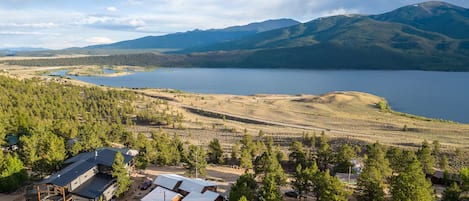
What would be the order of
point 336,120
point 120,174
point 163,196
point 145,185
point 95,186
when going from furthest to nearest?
point 336,120, point 145,185, point 120,174, point 95,186, point 163,196

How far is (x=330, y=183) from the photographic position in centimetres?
2211

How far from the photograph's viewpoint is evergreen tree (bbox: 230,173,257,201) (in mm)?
21875

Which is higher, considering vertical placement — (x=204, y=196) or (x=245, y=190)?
→ (x=245, y=190)

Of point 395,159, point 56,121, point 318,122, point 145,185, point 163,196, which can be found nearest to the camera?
point 163,196

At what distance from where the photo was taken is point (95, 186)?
24828mm

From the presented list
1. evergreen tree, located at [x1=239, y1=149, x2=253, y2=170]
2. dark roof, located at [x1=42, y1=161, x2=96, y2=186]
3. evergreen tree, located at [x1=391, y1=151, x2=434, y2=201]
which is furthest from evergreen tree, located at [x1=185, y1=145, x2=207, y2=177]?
evergreen tree, located at [x1=391, y1=151, x2=434, y2=201]

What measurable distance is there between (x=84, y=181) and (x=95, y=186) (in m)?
1.00

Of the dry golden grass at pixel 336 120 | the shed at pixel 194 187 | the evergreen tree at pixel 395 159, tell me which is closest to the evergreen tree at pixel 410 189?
the evergreen tree at pixel 395 159

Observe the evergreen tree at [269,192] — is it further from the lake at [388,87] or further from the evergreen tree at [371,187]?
the lake at [388,87]

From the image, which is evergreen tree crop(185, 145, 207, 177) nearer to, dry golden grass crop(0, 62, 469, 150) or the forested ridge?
the forested ridge

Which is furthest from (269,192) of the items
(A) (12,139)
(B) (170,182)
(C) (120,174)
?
(A) (12,139)

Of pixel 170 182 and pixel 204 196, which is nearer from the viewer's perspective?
pixel 204 196

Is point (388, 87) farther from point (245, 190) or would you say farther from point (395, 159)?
point (245, 190)

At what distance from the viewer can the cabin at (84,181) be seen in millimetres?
23281
